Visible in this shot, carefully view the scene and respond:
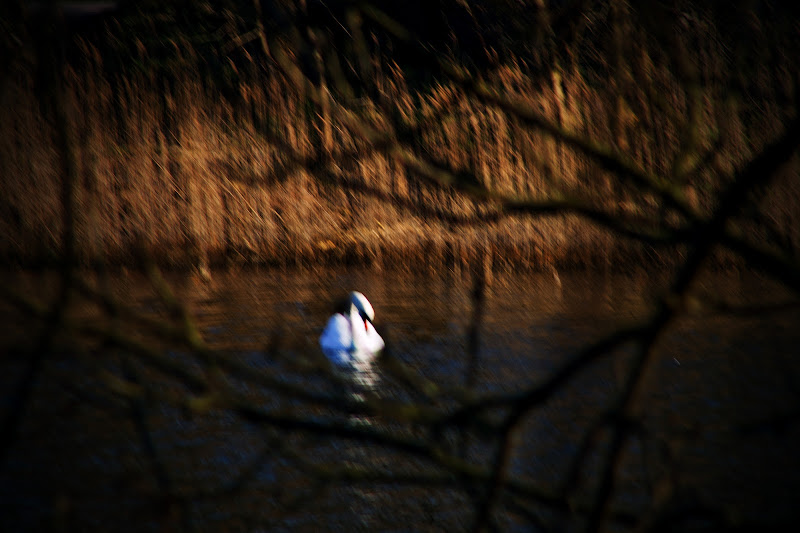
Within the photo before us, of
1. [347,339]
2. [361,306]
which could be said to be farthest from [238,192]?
[347,339]

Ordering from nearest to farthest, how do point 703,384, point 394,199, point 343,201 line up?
point 394,199 → point 703,384 → point 343,201

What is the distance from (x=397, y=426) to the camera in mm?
5016

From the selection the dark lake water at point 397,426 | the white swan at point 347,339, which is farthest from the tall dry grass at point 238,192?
the white swan at point 347,339

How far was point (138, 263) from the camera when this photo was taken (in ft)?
28.2

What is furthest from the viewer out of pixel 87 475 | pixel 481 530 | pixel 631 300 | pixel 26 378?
pixel 631 300

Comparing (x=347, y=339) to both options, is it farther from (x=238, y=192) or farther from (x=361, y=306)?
(x=238, y=192)

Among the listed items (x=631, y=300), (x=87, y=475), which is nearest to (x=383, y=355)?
(x=87, y=475)

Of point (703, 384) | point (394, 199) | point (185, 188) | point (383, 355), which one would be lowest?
point (383, 355)

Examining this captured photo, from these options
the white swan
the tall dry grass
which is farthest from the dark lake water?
the tall dry grass

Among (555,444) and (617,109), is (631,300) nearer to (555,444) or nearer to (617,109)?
(555,444)

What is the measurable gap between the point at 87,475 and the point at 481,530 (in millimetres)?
3415

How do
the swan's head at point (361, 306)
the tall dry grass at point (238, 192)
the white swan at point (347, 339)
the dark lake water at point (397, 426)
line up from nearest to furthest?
the dark lake water at point (397, 426) → the white swan at point (347, 339) → the swan's head at point (361, 306) → the tall dry grass at point (238, 192)

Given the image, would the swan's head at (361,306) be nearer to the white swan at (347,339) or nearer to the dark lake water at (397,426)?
the white swan at (347,339)

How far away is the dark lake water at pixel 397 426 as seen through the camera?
3201 mm
